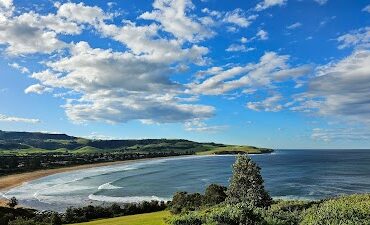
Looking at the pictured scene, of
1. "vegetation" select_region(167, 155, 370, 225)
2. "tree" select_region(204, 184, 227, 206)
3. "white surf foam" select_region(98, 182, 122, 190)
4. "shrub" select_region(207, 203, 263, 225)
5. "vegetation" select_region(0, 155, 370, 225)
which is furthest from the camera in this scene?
"white surf foam" select_region(98, 182, 122, 190)

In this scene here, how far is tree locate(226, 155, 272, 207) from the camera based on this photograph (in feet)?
159

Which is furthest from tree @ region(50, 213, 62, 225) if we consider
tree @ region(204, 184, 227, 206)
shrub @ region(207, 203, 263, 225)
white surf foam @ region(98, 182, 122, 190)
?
white surf foam @ region(98, 182, 122, 190)

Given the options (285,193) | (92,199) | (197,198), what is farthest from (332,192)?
(92,199)

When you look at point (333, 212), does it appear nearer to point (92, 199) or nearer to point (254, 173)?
point (254, 173)

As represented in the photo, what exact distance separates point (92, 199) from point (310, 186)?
191 feet

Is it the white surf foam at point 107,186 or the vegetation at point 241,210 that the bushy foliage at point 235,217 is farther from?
the white surf foam at point 107,186

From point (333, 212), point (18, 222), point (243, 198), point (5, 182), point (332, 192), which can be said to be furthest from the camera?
point (5, 182)

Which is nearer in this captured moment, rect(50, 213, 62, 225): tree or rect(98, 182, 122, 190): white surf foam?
rect(50, 213, 62, 225): tree

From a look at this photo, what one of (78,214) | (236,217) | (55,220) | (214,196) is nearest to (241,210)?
(236,217)

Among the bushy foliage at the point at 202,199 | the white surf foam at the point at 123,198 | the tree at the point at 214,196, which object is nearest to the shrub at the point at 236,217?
the bushy foliage at the point at 202,199

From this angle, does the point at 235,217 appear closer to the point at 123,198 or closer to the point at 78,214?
the point at 78,214

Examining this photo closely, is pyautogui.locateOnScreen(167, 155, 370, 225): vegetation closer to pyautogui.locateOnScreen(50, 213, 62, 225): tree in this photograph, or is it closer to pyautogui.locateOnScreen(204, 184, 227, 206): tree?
pyautogui.locateOnScreen(204, 184, 227, 206): tree

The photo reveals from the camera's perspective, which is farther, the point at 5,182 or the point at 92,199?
the point at 5,182

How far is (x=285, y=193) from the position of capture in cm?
10412
